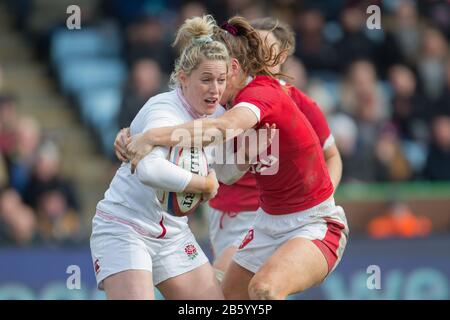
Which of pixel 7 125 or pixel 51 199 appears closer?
pixel 51 199

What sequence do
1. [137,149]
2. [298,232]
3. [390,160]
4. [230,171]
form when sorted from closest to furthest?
1. [137,149]
2. [298,232]
3. [230,171]
4. [390,160]

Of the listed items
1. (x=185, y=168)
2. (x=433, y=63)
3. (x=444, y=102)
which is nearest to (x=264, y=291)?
(x=185, y=168)

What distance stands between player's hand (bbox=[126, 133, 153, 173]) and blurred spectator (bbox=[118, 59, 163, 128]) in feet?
18.1

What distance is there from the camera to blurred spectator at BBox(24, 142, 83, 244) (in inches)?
448

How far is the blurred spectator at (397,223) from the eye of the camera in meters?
11.5

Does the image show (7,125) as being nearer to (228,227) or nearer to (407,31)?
(228,227)

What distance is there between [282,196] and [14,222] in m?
4.75

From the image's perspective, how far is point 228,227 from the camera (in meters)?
8.07

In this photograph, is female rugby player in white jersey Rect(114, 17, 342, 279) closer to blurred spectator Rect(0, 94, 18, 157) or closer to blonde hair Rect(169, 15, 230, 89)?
blonde hair Rect(169, 15, 230, 89)

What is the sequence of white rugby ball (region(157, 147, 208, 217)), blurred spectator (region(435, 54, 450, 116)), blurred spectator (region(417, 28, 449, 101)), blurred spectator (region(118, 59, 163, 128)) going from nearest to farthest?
white rugby ball (region(157, 147, 208, 217)), blurred spectator (region(118, 59, 163, 128)), blurred spectator (region(435, 54, 450, 116)), blurred spectator (region(417, 28, 449, 101))

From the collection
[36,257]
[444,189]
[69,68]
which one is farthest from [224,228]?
[69,68]

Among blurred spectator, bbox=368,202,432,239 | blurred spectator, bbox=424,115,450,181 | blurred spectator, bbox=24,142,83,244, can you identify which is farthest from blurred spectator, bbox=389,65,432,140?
blurred spectator, bbox=24,142,83,244
